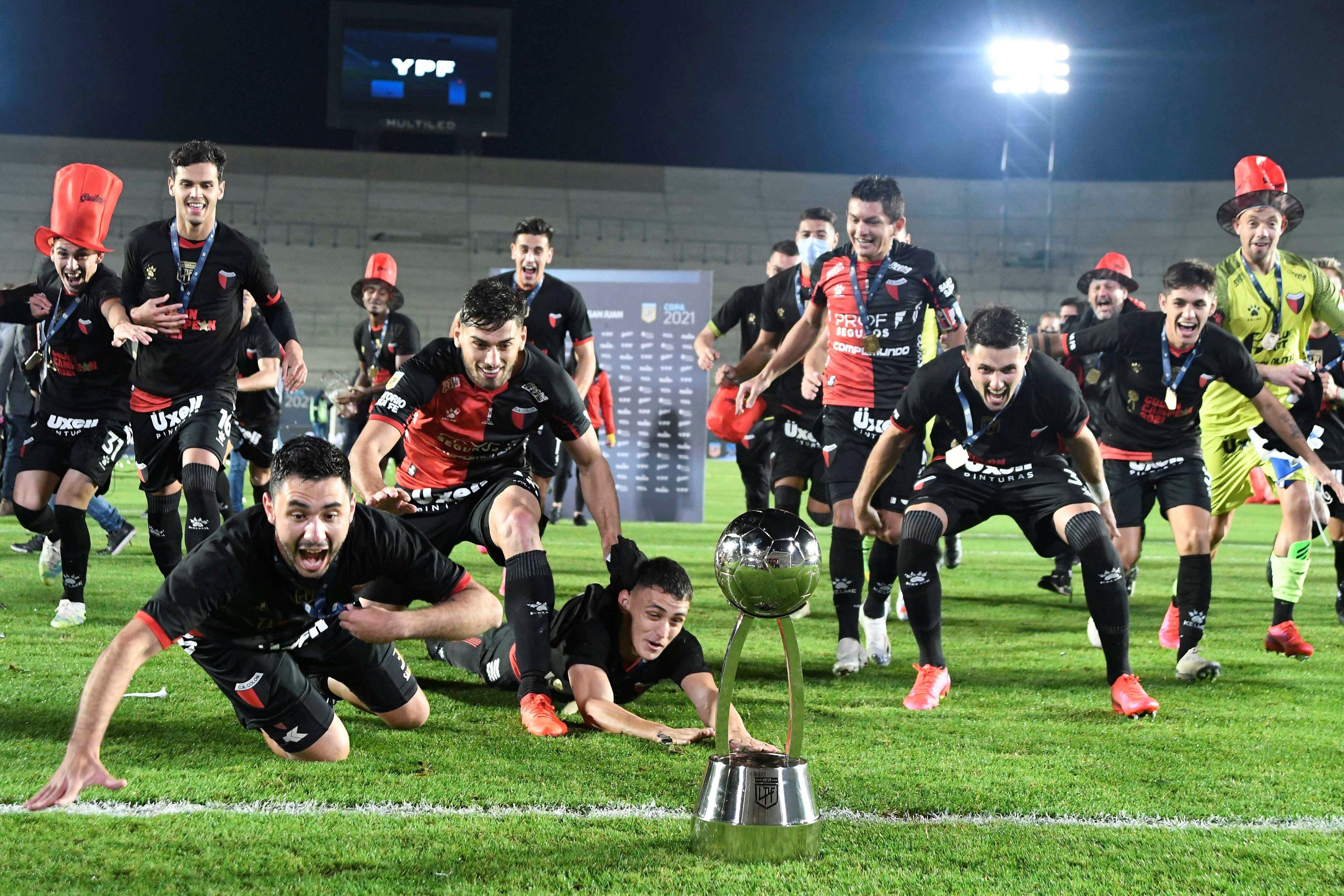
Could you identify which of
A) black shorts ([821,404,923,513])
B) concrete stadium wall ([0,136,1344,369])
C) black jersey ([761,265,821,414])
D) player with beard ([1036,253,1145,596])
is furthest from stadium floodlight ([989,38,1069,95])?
black shorts ([821,404,923,513])

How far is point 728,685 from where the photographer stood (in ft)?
9.78

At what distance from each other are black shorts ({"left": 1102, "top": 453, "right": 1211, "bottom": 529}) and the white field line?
257 centimetres

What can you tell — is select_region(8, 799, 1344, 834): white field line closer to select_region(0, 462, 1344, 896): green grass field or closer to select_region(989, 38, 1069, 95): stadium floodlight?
select_region(0, 462, 1344, 896): green grass field

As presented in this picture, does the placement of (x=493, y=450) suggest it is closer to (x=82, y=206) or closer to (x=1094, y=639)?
(x=82, y=206)

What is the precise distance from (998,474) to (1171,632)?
218cm

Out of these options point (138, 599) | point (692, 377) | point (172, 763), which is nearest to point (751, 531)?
point (172, 763)

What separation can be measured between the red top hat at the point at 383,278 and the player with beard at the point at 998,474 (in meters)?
6.60

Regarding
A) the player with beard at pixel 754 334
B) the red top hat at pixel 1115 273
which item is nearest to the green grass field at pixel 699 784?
the player with beard at pixel 754 334

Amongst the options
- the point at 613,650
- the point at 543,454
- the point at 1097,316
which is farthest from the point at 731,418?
the point at 613,650

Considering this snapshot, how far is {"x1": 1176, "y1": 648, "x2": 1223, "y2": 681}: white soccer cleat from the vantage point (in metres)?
5.50

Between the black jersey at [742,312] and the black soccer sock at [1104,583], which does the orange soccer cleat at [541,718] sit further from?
the black jersey at [742,312]

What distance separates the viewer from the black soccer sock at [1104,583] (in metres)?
4.73

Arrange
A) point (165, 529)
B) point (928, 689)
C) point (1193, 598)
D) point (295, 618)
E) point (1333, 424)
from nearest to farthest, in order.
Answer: point (295, 618)
point (928, 689)
point (1193, 598)
point (165, 529)
point (1333, 424)

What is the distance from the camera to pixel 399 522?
3.60 m
